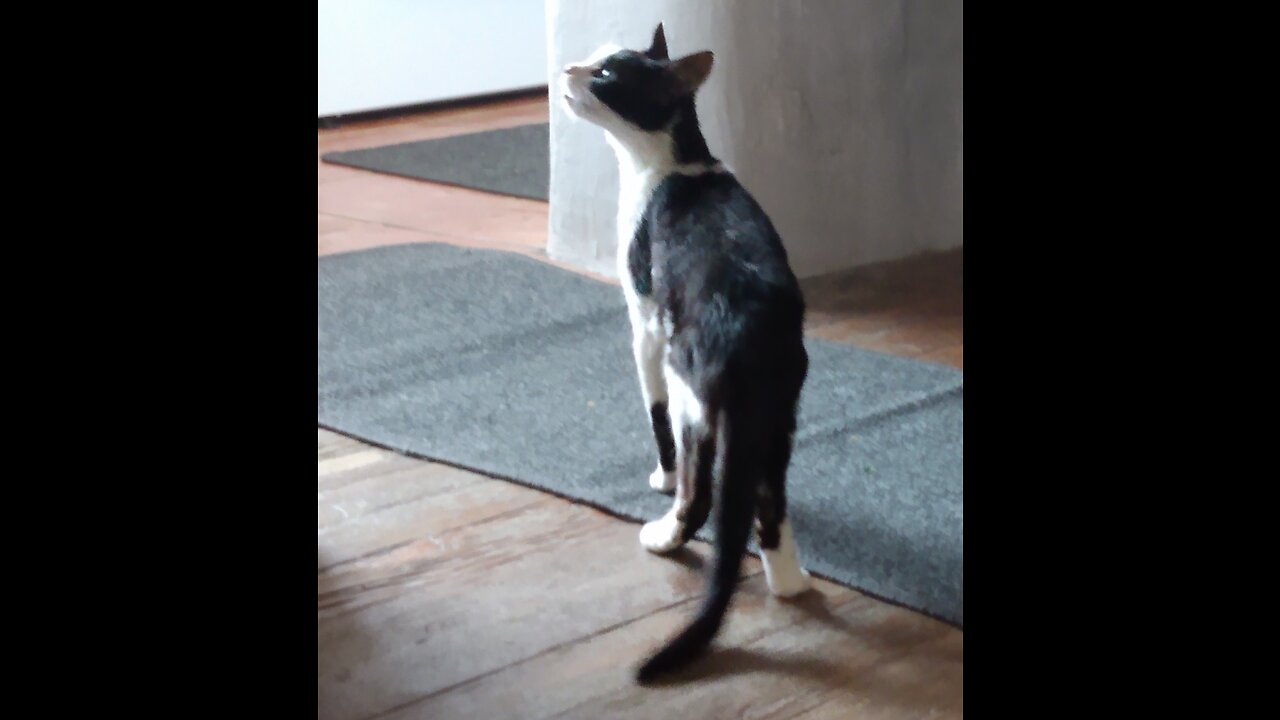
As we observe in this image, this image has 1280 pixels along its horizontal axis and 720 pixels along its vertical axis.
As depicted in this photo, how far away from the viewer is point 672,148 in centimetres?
163

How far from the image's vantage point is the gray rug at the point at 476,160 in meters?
3.91

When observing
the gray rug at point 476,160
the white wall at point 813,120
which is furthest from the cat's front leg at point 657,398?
the gray rug at point 476,160

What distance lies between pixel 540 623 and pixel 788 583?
0.28 m

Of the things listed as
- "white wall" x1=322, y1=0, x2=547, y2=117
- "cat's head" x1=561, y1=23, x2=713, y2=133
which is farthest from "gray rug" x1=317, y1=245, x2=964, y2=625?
"white wall" x1=322, y1=0, x2=547, y2=117

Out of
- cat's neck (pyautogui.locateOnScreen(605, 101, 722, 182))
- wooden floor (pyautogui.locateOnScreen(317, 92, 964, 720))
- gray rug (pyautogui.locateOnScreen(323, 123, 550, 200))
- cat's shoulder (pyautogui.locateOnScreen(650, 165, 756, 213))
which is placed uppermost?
cat's neck (pyautogui.locateOnScreen(605, 101, 722, 182))

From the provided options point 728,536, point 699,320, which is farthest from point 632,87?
point 728,536

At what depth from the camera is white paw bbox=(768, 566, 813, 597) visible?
1.48m

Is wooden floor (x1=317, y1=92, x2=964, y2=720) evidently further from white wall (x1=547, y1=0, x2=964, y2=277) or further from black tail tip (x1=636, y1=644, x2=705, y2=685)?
white wall (x1=547, y1=0, x2=964, y2=277)

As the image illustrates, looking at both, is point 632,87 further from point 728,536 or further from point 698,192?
point 728,536

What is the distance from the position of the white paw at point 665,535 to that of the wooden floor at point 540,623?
14mm

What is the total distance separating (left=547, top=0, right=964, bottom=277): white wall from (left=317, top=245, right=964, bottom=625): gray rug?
1.03ft
